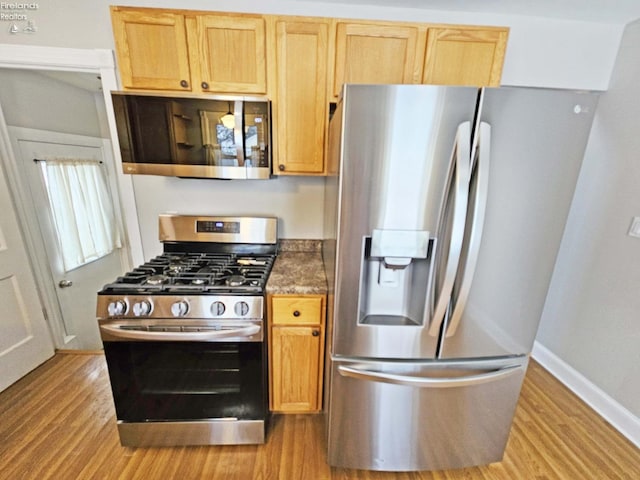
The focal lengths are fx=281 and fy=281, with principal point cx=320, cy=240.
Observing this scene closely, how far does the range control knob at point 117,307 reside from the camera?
1317 millimetres

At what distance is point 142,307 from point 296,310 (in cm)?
73

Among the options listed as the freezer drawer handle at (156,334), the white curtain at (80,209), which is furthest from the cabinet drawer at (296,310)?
the white curtain at (80,209)

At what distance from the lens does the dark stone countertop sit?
4.87 ft

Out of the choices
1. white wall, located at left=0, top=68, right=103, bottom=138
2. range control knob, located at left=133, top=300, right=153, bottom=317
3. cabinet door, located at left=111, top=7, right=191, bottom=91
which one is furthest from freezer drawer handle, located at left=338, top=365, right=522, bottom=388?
white wall, located at left=0, top=68, right=103, bottom=138

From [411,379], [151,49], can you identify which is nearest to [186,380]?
[411,379]

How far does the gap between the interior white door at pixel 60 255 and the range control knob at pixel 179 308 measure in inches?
70.7

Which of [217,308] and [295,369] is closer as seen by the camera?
[217,308]

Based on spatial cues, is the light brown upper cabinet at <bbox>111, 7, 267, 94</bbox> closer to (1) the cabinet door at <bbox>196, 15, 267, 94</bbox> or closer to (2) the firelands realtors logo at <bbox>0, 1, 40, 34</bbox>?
(1) the cabinet door at <bbox>196, 15, 267, 94</bbox>

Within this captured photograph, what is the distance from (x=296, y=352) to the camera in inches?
61.3

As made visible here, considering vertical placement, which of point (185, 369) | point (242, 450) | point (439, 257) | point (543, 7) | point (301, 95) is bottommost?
point (242, 450)

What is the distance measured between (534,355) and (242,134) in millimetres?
2872

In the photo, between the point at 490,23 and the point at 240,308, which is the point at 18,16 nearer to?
the point at 240,308

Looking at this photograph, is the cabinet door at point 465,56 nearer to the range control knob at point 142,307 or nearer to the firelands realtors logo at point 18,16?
the range control knob at point 142,307

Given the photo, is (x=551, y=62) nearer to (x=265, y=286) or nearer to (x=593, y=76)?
(x=593, y=76)
